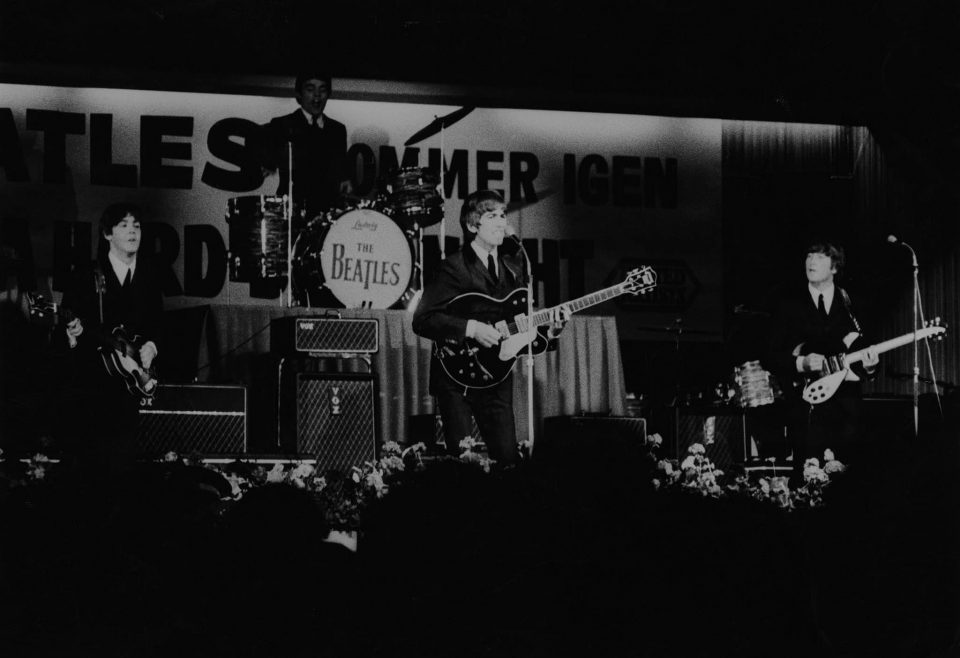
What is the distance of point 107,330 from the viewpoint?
286 inches

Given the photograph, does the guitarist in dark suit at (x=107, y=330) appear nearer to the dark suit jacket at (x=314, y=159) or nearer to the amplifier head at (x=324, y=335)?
the amplifier head at (x=324, y=335)

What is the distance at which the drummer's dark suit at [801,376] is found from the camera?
8.47 metres

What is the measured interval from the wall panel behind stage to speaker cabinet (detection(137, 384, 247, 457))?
2.83 m

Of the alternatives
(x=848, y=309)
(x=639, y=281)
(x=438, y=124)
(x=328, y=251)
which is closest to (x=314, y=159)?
(x=328, y=251)

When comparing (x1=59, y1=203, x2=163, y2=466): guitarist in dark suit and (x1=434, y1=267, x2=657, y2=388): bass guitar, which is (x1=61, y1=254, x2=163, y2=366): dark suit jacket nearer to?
(x1=59, y1=203, x2=163, y2=466): guitarist in dark suit

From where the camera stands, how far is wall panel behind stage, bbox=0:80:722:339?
11484mm

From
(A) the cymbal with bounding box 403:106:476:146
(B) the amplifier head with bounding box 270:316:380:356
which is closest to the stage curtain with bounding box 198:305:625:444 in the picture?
(B) the amplifier head with bounding box 270:316:380:356

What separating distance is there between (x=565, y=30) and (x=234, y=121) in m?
3.09

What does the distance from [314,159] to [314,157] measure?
0.02m

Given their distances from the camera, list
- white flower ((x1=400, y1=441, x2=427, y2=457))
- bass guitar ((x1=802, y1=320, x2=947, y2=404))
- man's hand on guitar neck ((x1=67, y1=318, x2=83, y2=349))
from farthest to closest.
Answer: bass guitar ((x1=802, y1=320, x2=947, y2=404)) → man's hand on guitar neck ((x1=67, y1=318, x2=83, y2=349)) → white flower ((x1=400, y1=441, x2=427, y2=457))

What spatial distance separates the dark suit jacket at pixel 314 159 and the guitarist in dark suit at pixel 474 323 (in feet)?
8.59

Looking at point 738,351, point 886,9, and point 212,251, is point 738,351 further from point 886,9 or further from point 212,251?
point 212,251

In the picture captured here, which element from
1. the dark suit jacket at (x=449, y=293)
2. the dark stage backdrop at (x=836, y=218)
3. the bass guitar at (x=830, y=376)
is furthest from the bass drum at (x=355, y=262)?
the dark stage backdrop at (x=836, y=218)

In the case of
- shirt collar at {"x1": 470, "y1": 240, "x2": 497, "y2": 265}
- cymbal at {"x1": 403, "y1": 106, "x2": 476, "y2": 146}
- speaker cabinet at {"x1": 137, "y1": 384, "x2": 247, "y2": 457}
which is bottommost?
speaker cabinet at {"x1": 137, "y1": 384, "x2": 247, "y2": 457}
